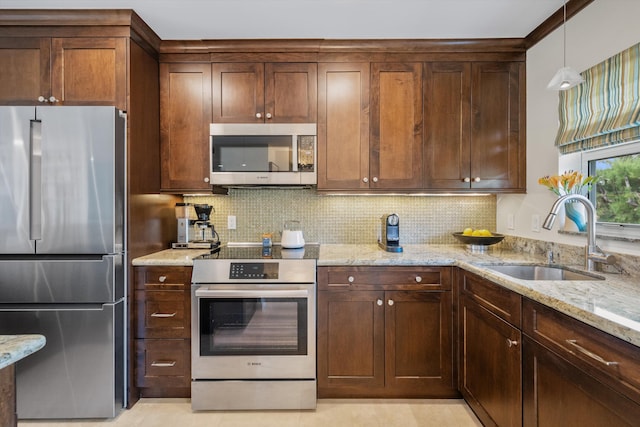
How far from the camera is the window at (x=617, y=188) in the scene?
5.77 ft

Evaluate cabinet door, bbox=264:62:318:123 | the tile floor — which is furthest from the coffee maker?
the tile floor

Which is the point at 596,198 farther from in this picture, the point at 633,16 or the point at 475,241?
the point at 633,16

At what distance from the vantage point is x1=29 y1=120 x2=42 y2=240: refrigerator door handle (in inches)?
77.2

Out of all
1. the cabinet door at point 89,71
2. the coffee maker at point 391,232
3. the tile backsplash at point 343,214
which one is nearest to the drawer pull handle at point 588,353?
the coffee maker at point 391,232

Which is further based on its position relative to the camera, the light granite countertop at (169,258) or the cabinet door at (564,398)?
the light granite countertop at (169,258)

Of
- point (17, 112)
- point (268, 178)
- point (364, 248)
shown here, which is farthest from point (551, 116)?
point (17, 112)

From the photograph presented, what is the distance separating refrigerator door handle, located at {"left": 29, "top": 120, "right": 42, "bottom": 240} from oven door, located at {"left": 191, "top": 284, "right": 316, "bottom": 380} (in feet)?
3.17

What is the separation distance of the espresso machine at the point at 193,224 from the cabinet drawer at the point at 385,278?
104 cm

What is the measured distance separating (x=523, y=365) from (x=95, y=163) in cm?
247

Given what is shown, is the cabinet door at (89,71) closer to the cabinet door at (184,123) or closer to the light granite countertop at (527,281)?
the cabinet door at (184,123)

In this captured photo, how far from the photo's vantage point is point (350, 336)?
215cm

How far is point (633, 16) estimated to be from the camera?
1.62 m

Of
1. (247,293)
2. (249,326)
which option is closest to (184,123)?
(247,293)

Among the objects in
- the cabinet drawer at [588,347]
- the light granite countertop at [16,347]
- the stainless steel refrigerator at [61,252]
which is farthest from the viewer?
the stainless steel refrigerator at [61,252]
